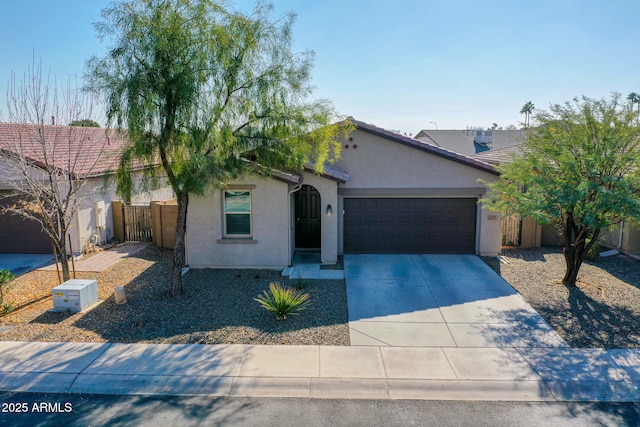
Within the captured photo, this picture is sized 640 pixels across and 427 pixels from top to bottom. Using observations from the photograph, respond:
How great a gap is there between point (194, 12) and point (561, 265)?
12460mm

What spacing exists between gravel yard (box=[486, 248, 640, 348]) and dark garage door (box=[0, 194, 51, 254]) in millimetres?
14923

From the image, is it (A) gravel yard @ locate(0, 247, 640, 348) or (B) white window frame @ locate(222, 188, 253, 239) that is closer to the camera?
(A) gravel yard @ locate(0, 247, 640, 348)

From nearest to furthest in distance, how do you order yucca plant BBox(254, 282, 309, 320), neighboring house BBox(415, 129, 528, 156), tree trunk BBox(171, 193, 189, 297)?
yucca plant BBox(254, 282, 309, 320) < tree trunk BBox(171, 193, 189, 297) < neighboring house BBox(415, 129, 528, 156)

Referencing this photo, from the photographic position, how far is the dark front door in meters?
15.4

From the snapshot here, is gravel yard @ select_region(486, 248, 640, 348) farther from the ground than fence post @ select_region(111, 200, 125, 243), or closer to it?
closer to it

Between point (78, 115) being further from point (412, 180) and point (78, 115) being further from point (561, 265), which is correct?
point (561, 265)

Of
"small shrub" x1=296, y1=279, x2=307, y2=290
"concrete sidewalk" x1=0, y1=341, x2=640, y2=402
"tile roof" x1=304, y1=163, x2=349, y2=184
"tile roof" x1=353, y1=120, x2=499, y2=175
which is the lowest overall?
"concrete sidewalk" x1=0, y1=341, x2=640, y2=402

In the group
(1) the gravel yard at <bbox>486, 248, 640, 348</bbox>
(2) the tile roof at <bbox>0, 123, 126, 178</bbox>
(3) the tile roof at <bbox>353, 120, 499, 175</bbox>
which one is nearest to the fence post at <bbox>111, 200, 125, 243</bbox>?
(2) the tile roof at <bbox>0, 123, 126, 178</bbox>

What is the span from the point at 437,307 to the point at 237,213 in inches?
254

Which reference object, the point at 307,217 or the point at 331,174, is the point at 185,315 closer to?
the point at 331,174

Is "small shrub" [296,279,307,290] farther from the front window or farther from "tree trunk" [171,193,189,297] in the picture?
"tree trunk" [171,193,189,297]

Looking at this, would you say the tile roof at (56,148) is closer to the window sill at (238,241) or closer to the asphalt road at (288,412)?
the window sill at (238,241)

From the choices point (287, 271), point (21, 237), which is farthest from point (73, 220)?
point (287, 271)

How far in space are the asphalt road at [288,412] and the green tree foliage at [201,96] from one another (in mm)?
4479
